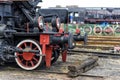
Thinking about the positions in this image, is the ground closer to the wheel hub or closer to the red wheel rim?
the red wheel rim

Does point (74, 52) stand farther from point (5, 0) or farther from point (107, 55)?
point (5, 0)

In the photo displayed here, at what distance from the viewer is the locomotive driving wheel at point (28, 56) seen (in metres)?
10.1

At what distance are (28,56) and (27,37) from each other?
63 cm

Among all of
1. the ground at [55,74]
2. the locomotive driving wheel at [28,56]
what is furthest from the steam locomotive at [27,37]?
the ground at [55,74]

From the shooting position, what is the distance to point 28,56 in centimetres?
1012

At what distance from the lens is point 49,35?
991cm

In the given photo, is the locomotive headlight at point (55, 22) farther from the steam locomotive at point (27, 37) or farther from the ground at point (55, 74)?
the ground at point (55, 74)

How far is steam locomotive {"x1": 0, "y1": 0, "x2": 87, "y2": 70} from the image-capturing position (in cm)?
996

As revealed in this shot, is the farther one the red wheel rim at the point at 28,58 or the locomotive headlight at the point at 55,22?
the locomotive headlight at the point at 55,22

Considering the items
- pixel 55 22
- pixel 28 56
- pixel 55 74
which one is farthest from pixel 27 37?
pixel 55 74

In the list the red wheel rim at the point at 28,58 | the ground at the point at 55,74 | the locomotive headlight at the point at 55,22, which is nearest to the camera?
the ground at the point at 55,74

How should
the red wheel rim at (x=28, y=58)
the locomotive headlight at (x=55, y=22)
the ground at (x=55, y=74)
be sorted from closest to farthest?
1. the ground at (x=55, y=74)
2. the red wheel rim at (x=28, y=58)
3. the locomotive headlight at (x=55, y=22)

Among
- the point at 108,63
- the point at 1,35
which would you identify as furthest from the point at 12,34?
the point at 108,63

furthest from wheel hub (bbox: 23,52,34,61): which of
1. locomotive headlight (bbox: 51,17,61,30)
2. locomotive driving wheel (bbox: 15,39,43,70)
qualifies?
locomotive headlight (bbox: 51,17,61,30)
